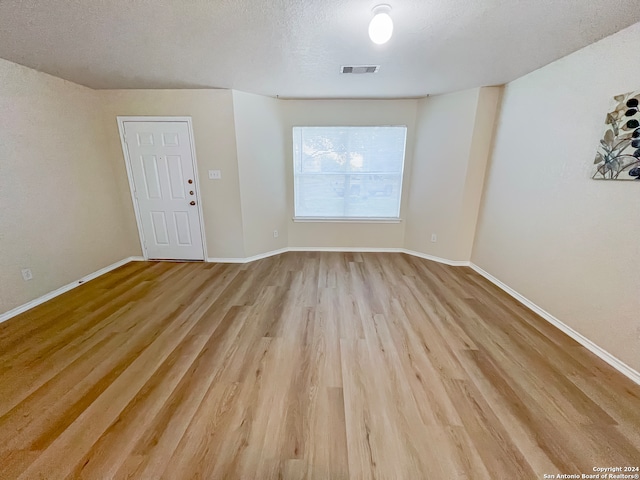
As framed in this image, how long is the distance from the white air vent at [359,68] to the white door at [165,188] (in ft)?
7.42

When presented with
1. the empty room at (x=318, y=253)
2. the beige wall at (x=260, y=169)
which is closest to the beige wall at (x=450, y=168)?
the empty room at (x=318, y=253)

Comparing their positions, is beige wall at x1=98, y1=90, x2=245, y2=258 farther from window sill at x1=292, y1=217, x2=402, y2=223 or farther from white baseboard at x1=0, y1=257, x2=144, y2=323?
window sill at x1=292, y1=217, x2=402, y2=223

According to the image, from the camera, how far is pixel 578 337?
7.21 feet

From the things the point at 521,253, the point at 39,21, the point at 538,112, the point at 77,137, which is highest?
the point at 39,21

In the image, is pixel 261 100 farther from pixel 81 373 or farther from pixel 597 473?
pixel 597 473

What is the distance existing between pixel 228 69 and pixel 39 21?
1.36 metres

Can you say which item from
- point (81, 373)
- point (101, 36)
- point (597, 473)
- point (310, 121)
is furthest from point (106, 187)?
point (597, 473)

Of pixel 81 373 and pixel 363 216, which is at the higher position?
pixel 363 216

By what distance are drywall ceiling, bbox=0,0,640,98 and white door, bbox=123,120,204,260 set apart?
2.30 feet

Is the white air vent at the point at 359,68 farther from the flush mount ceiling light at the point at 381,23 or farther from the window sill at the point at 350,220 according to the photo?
the window sill at the point at 350,220

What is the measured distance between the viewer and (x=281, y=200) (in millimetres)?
4262

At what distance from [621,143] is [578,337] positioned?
5.21ft

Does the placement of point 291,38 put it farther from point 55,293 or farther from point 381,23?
point 55,293

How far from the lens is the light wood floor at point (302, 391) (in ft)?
4.35
